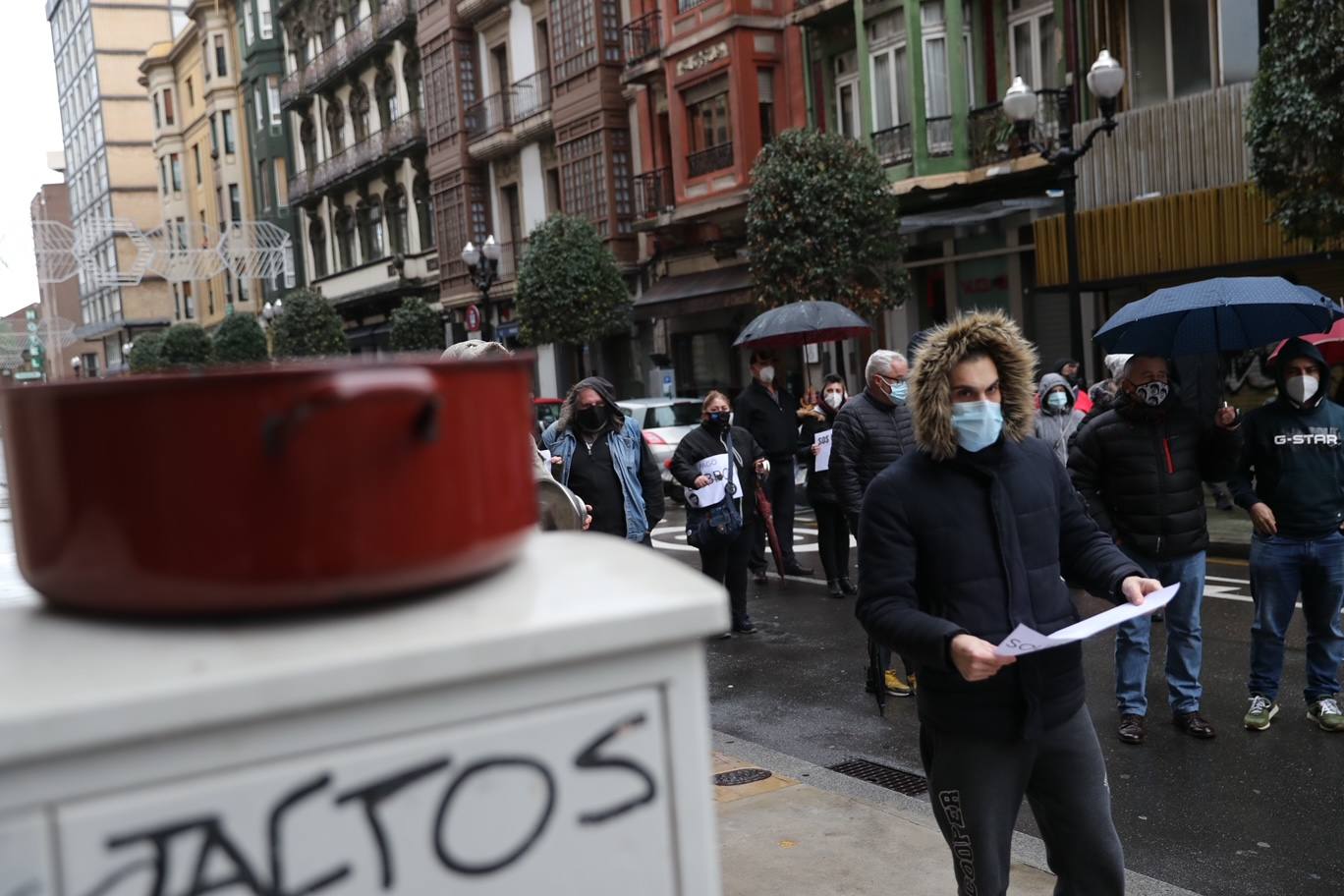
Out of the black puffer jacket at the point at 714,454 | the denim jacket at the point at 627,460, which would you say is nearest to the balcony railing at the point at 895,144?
the black puffer jacket at the point at 714,454

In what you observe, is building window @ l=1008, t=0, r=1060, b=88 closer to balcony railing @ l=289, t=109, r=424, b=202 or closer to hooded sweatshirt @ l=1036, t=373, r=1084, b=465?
hooded sweatshirt @ l=1036, t=373, r=1084, b=465

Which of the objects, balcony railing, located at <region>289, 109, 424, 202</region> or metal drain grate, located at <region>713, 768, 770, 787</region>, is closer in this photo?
metal drain grate, located at <region>713, 768, 770, 787</region>

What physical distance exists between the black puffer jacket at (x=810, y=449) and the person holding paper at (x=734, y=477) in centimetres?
97

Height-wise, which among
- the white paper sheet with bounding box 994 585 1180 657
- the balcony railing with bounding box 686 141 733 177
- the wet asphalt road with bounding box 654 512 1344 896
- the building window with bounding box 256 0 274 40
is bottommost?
the wet asphalt road with bounding box 654 512 1344 896

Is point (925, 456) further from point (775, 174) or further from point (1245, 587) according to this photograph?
point (775, 174)

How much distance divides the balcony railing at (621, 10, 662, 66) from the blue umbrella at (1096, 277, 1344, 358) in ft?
72.6

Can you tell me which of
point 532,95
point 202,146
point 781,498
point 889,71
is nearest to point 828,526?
point 781,498

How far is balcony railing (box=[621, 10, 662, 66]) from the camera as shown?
27.8m

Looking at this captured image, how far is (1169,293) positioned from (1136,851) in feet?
11.9

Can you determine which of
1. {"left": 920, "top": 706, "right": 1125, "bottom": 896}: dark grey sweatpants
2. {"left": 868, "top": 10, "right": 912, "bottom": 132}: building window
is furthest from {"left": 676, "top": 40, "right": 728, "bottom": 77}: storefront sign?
{"left": 920, "top": 706, "right": 1125, "bottom": 896}: dark grey sweatpants

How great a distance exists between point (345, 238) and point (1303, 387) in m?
43.4

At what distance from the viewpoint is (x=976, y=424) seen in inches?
133

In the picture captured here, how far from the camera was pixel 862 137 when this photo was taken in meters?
22.7

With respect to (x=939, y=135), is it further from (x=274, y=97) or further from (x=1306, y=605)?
(x=274, y=97)
